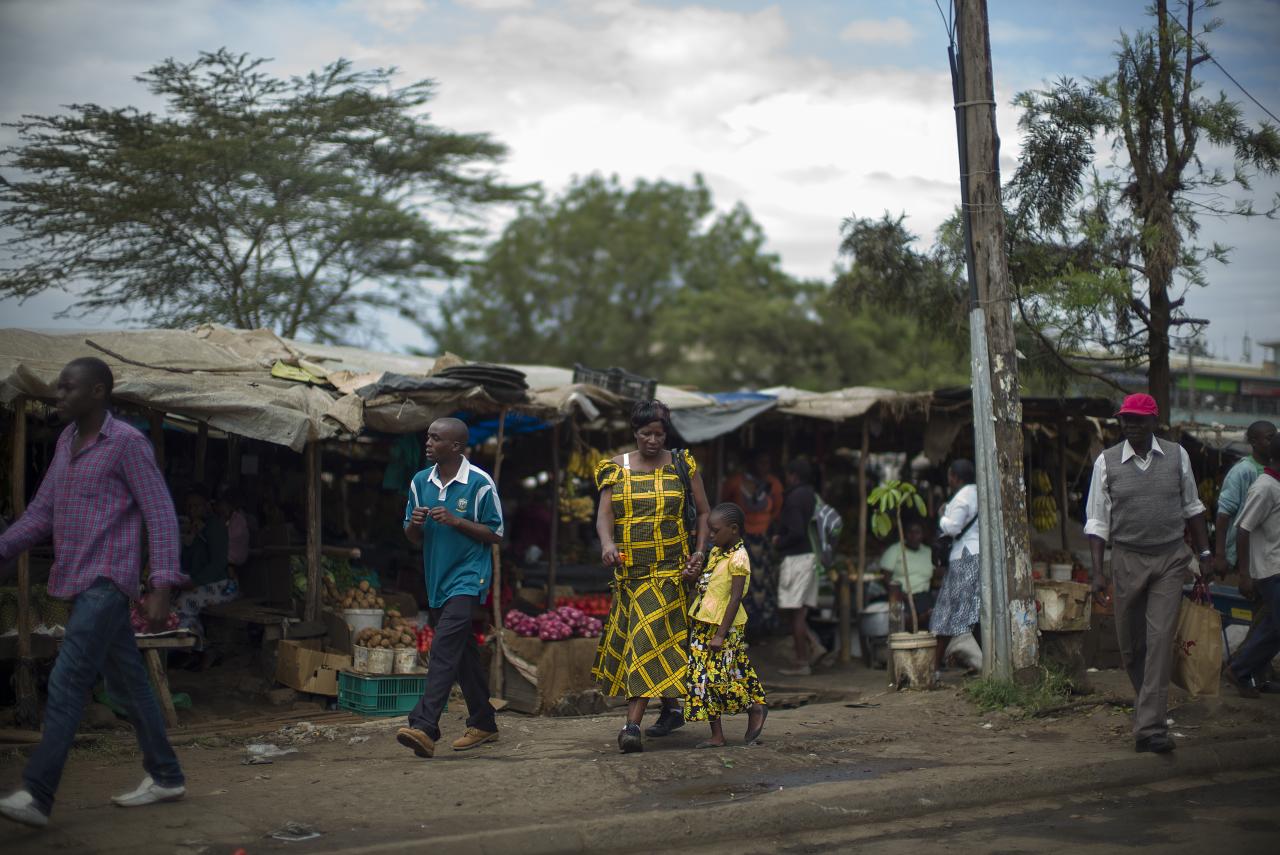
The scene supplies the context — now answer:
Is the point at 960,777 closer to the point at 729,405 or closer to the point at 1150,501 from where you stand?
the point at 1150,501

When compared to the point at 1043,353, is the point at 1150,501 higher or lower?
lower

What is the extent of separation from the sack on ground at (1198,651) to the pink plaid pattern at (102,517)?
5.73 metres

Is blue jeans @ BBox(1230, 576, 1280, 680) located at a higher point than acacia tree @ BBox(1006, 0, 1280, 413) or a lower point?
lower

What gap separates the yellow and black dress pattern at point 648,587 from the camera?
677 centimetres

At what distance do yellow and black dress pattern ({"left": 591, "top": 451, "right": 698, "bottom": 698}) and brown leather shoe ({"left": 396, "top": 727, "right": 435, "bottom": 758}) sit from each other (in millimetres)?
1077

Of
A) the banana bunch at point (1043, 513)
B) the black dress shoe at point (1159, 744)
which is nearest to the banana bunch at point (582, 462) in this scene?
the banana bunch at point (1043, 513)

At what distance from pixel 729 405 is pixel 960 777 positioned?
262 inches

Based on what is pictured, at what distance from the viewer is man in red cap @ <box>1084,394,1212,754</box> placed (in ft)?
21.8

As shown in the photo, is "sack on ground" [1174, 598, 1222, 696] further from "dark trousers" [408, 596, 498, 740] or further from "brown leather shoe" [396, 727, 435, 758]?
"brown leather shoe" [396, 727, 435, 758]

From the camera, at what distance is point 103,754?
7.02 metres

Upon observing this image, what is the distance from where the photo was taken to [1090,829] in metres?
5.48

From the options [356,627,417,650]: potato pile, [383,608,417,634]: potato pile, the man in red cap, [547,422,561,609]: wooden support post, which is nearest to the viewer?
the man in red cap

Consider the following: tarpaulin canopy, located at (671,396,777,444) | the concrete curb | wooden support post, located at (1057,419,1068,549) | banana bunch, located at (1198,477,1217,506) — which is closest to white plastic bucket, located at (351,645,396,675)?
the concrete curb

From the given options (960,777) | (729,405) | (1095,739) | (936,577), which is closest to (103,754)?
(960,777)
